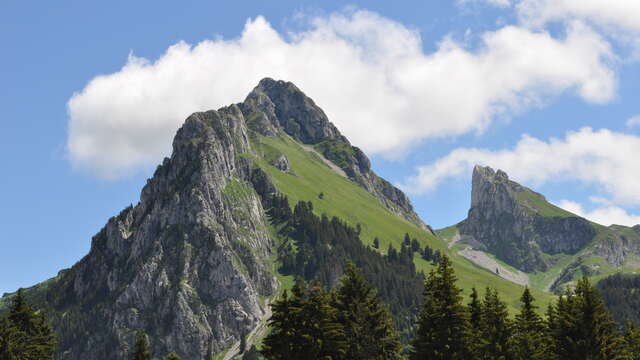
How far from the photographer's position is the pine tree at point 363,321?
57.4 meters

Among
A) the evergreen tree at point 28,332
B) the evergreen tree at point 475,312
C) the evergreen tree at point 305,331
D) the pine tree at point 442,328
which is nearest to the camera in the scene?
the evergreen tree at point 305,331

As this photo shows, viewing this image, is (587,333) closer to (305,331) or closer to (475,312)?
(475,312)

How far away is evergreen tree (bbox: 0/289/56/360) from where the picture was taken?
78.1 meters

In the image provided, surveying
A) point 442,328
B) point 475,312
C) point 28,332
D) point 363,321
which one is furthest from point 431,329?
point 28,332

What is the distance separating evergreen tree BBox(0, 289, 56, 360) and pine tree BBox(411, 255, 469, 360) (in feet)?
143

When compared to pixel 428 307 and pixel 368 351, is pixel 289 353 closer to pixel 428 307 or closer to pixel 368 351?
pixel 368 351

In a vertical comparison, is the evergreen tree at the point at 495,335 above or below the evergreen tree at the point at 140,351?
above

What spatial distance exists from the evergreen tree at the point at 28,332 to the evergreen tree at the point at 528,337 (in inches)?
2018

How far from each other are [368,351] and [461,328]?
25.9ft

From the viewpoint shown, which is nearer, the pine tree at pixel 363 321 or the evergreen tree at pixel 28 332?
the pine tree at pixel 363 321

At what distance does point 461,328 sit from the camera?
189 ft

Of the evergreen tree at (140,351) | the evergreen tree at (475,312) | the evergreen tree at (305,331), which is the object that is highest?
the evergreen tree at (475,312)

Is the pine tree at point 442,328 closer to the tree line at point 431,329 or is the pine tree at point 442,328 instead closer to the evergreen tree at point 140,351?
the tree line at point 431,329

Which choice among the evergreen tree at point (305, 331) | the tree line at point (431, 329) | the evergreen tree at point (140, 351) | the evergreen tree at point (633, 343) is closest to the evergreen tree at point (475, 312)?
the tree line at point (431, 329)
